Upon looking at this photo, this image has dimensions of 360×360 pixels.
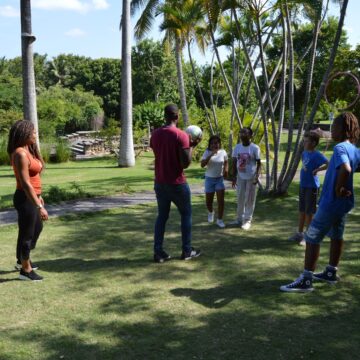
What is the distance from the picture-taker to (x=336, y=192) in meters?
4.42

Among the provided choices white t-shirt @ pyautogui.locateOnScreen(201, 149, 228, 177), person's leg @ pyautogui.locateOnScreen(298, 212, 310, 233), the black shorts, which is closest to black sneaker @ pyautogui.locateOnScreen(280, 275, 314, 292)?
the black shorts

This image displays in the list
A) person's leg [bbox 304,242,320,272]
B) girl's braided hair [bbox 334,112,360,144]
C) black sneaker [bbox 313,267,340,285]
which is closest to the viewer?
girl's braided hair [bbox 334,112,360,144]

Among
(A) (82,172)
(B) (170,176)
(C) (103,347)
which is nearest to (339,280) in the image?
(B) (170,176)

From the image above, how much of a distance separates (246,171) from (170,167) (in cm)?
220

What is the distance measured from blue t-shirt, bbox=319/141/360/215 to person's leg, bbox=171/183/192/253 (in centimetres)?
166

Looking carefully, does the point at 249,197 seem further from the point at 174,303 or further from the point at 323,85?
the point at 174,303

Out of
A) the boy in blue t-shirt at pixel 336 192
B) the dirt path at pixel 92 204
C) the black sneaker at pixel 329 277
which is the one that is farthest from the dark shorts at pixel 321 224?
the dirt path at pixel 92 204

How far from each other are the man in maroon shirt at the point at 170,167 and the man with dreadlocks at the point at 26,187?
1345 mm

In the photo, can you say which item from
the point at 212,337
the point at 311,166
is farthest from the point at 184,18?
the point at 212,337

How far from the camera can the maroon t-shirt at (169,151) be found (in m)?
5.43

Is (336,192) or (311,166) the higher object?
(311,166)

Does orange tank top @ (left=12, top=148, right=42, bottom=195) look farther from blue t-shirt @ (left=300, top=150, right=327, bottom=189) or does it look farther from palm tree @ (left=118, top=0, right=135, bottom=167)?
palm tree @ (left=118, top=0, right=135, bottom=167)

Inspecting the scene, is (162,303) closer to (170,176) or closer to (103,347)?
(103,347)

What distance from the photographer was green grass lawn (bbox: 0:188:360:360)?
3607mm
